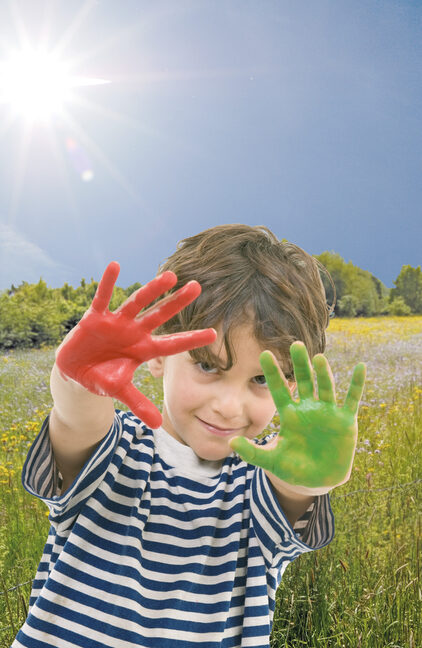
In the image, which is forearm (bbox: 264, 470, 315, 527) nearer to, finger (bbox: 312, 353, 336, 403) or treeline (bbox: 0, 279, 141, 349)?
finger (bbox: 312, 353, 336, 403)

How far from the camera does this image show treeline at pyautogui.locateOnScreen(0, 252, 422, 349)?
4.55m

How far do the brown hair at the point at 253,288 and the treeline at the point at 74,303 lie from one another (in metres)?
1.24

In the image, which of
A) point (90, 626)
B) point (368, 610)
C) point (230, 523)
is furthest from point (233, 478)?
point (368, 610)

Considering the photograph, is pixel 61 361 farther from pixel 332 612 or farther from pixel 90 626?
pixel 332 612

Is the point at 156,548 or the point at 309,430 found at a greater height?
the point at 309,430

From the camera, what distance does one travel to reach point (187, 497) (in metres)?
1.23

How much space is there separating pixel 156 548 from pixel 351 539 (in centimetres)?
119

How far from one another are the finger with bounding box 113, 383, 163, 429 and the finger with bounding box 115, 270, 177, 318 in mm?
127

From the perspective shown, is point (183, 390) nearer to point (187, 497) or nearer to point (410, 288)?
point (187, 497)

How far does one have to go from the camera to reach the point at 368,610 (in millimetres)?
1705

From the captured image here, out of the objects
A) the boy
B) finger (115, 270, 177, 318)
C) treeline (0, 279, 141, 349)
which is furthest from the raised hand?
treeline (0, 279, 141, 349)

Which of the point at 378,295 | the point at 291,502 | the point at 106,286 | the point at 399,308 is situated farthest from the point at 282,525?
the point at 378,295

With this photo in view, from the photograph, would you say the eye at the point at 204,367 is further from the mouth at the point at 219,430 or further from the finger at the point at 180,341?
the finger at the point at 180,341

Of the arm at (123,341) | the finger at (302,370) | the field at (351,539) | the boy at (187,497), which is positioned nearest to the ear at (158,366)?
the boy at (187,497)
